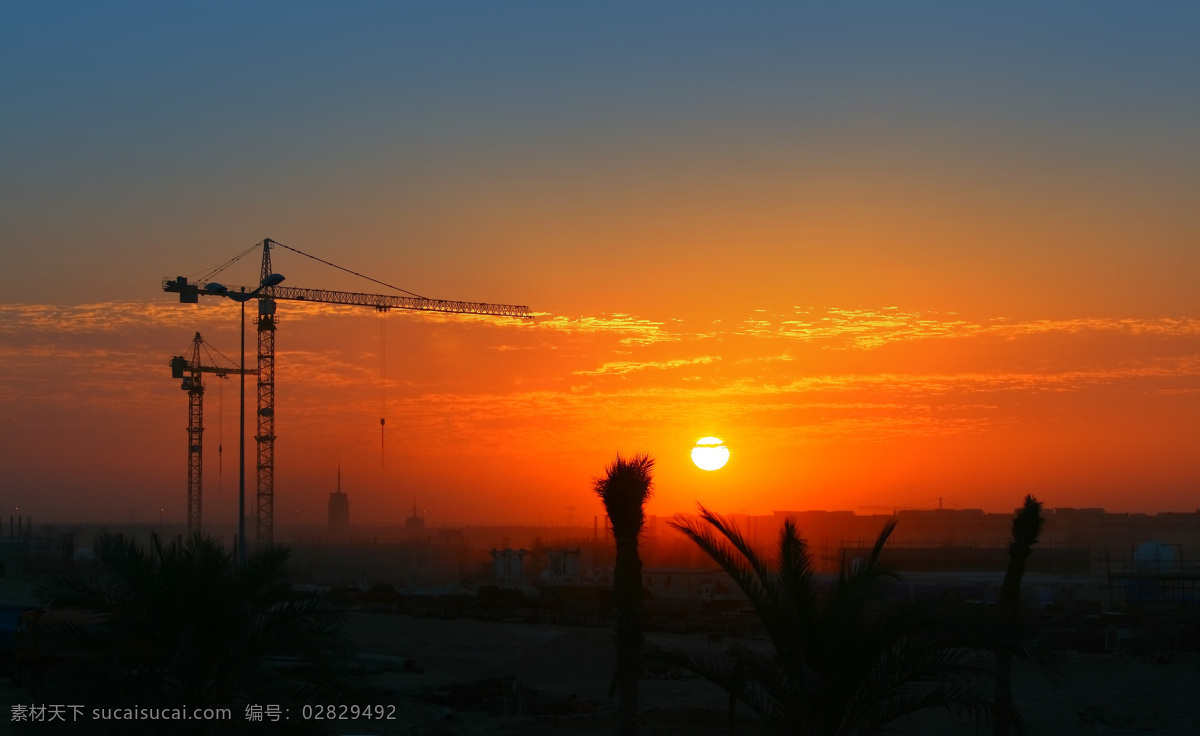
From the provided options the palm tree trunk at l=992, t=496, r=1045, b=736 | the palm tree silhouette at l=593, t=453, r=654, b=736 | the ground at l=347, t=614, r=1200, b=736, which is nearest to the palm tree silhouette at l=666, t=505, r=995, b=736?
the palm tree silhouette at l=593, t=453, r=654, b=736

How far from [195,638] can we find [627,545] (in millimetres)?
6685

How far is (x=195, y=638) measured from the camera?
12.2m

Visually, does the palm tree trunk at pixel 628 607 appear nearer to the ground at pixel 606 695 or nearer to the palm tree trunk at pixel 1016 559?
the palm tree trunk at pixel 1016 559

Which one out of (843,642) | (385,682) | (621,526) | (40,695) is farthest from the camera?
(385,682)

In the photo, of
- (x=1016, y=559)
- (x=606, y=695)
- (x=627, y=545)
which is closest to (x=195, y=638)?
(x=627, y=545)

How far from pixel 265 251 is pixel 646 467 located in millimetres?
85521

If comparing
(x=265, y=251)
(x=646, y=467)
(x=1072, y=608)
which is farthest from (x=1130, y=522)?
(x=646, y=467)

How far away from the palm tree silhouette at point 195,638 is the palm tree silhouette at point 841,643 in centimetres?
471

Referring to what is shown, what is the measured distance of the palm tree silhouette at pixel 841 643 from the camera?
12.9m

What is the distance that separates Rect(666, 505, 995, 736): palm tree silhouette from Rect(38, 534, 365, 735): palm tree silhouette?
471 centimetres

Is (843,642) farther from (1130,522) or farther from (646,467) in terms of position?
(1130,522)

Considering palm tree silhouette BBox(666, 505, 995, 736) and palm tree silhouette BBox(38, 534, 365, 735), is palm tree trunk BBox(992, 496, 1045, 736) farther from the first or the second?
palm tree silhouette BBox(38, 534, 365, 735)

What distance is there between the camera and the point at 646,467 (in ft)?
54.6

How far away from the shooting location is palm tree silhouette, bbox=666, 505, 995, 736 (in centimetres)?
1295
